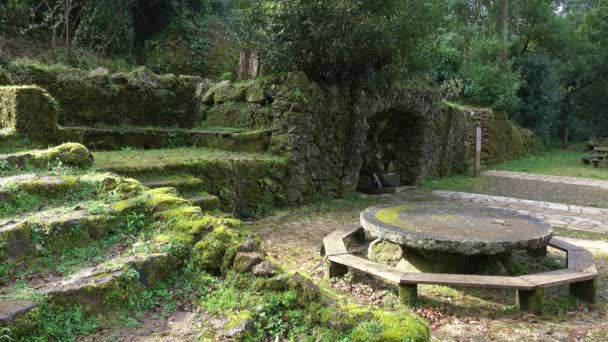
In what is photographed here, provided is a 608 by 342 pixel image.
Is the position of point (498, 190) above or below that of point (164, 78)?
below

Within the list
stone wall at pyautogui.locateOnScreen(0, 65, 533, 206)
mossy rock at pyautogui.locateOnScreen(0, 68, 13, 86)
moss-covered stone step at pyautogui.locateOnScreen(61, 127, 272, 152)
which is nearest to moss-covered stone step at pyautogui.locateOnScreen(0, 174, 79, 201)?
mossy rock at pyautogui.locateOnScreen(0, 68, 13, 86)

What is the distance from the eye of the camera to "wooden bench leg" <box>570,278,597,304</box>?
415cm

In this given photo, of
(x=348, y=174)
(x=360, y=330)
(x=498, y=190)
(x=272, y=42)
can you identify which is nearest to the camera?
(x=360, y=330)

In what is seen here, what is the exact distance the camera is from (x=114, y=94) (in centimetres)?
818

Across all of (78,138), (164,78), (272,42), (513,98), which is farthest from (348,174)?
(513,98)

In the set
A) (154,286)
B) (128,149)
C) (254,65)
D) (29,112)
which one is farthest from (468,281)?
(254,65)

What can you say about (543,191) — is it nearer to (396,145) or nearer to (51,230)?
(396,145)

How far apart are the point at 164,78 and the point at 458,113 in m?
8.60

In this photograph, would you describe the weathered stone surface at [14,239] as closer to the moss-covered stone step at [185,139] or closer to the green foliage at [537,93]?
the moss-covered stone step at [185,139]

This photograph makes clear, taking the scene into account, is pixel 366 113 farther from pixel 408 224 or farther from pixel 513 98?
pixel 513 98

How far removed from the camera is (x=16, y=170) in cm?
428

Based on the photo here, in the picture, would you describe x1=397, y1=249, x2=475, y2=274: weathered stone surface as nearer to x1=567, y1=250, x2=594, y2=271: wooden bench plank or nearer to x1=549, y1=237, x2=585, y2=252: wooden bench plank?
x1=567, y1=250, x2=594, y2=271: wooden bench plank

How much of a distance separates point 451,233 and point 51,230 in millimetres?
3501

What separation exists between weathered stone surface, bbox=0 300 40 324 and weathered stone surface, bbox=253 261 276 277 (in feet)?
4.28
